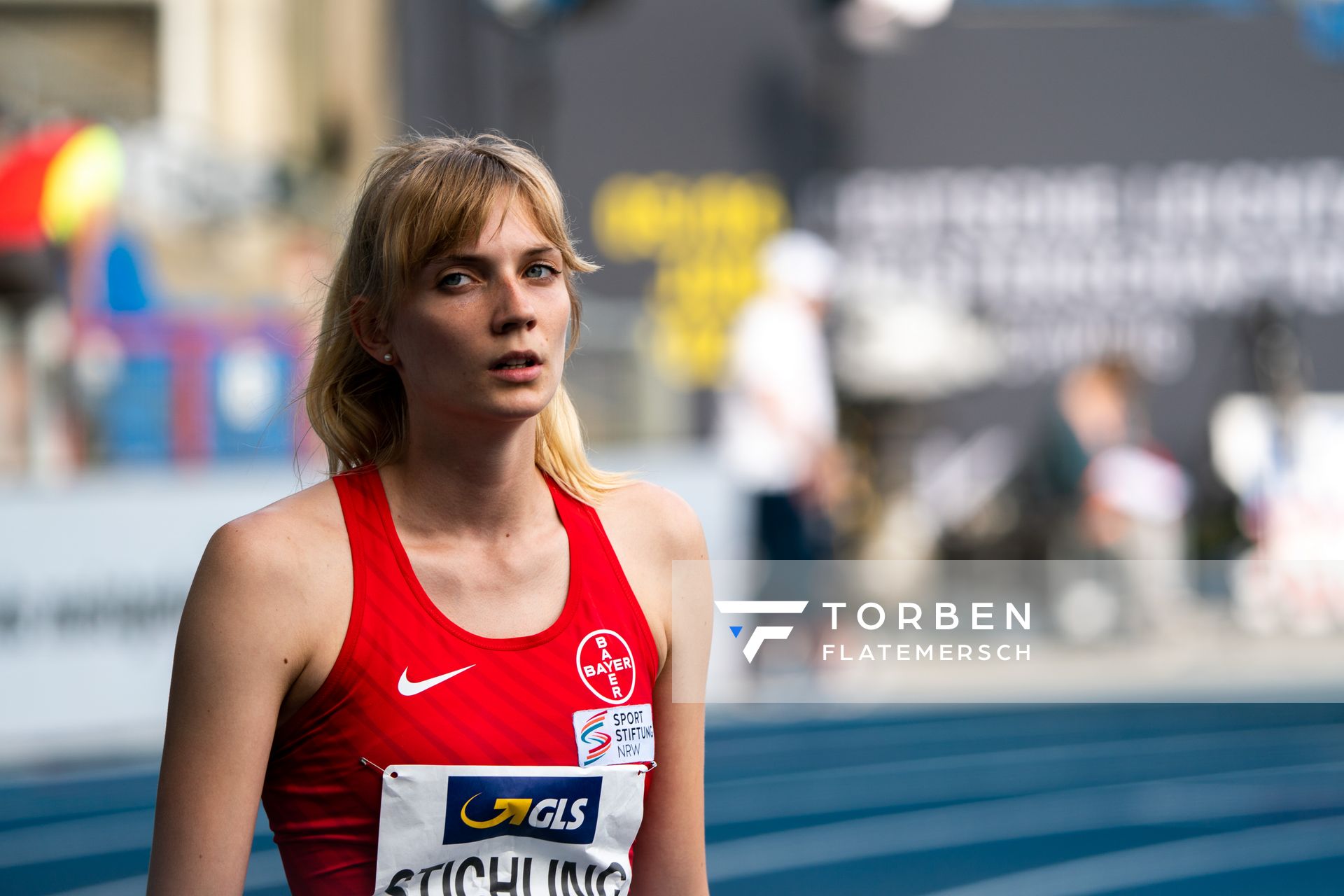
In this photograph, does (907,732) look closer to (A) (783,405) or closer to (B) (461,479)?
(A) (783,405)

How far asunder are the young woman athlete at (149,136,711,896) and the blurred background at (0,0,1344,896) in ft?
9.35

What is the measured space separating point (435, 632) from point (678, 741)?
1.15ft

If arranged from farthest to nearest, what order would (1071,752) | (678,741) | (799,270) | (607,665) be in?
(799,270) → (1071,752) → (678,741) → (607,665)

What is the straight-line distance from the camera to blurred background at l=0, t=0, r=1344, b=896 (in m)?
5.74

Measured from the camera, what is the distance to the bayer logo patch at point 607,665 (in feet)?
5.57

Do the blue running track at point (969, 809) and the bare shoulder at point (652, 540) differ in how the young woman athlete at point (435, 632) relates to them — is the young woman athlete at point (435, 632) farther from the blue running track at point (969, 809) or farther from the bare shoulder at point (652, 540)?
the blue running track at point (969, 809)

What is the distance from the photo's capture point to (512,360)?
1.64 meters

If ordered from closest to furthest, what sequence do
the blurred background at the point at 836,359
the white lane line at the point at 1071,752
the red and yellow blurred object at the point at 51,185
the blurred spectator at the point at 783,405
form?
the blurred background at the point at 836,359 → the white lane line at the point at 1071,752 → the blurred spectator at the point at 783,405 → the red and yellow blurred object at the point at 51,185

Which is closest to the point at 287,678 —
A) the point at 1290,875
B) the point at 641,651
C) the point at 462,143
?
the point at 641,651

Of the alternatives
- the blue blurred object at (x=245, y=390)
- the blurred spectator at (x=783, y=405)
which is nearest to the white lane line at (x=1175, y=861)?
the blurred spectator at (x=783, y=405)

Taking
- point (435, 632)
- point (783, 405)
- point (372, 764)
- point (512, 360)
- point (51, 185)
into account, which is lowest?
point (372, 764)

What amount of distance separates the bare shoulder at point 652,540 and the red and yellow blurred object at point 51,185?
703 cm

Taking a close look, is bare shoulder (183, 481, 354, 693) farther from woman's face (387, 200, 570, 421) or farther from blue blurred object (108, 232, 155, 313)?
blue blurred object (108, 232, 155, 313)

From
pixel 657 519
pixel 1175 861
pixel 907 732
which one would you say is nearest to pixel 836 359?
pixel 907 732
